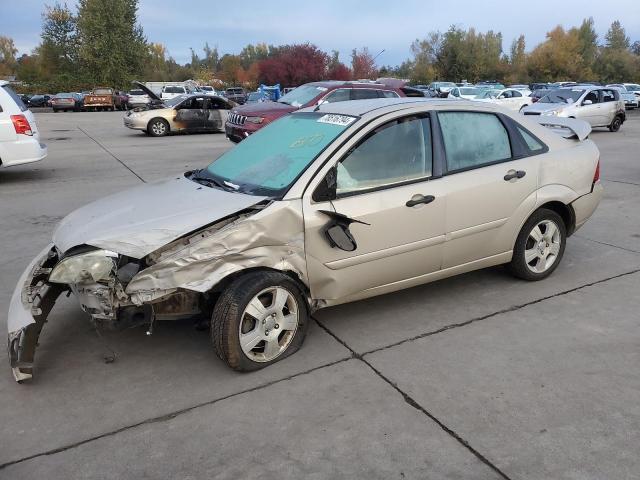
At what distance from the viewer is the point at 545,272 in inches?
193

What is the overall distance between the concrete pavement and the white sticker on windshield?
1451mm

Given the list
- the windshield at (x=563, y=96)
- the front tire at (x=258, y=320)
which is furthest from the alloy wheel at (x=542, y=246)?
the windshield at (x=563, y=96)

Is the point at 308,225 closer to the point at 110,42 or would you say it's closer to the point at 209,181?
the point at 209,181

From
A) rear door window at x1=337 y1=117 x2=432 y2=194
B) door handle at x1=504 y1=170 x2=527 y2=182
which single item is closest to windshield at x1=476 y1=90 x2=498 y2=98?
door handle at x1=504 y1=170 x2=527 y2=182

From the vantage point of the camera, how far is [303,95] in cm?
1422

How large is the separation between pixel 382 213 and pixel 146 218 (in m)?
1.53

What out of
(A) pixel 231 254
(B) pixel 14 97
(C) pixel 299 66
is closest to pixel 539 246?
(A) pixel 231 254

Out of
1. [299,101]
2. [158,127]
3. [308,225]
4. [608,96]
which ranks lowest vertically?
[158,127]

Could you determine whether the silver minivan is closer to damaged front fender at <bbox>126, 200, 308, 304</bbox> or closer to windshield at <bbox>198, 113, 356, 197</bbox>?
windshield at <bbox>198, 113, 356, 197</bbox>

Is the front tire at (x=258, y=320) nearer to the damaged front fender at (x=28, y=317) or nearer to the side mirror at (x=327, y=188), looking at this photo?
the side mirror at (x=327, y=188)

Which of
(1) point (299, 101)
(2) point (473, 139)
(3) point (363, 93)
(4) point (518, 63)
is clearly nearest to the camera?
(2) point (473, 139)

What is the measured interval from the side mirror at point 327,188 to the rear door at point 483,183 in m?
0.93

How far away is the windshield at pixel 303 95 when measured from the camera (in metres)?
13.8

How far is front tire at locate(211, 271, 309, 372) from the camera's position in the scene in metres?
3.30
